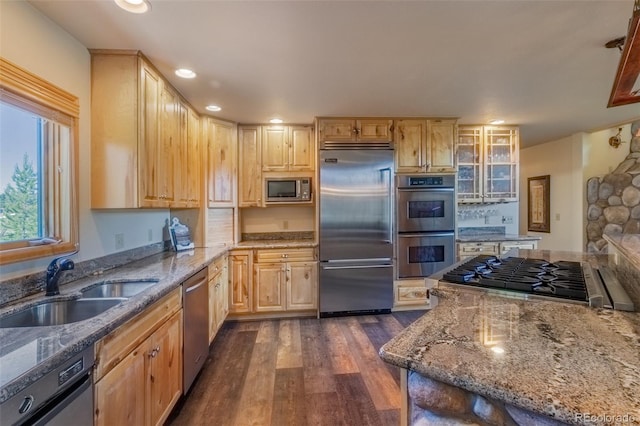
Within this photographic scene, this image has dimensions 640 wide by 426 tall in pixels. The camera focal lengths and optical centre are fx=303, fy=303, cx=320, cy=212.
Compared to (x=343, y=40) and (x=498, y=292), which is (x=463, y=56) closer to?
(x=343, y=40)

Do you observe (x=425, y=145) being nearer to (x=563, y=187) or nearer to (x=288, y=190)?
(x=288, y=190)

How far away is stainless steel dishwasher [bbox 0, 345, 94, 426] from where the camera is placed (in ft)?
Answer: 2.80

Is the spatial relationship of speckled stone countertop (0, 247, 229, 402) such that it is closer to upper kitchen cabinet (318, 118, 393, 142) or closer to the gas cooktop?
the gas cooktop

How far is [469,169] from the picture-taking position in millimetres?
4121

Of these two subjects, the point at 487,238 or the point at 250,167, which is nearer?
the point at 250,167

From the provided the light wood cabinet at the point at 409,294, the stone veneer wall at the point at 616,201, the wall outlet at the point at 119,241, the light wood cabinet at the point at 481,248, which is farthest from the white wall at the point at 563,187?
the wall outlet at the point at 119,241

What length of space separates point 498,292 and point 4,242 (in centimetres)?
234

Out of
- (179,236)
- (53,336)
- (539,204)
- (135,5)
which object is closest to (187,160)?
(179,236)

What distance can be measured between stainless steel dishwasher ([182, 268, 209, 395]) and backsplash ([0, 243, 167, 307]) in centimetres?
60

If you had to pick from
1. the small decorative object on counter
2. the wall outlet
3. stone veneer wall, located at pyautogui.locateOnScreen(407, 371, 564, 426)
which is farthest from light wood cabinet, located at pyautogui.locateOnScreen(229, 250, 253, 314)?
stone veneer wall, located at pyautogui.locateOnScreen(407, 371, 564, 426)

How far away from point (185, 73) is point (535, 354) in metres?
2.71

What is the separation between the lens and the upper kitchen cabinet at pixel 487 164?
4.11 metres

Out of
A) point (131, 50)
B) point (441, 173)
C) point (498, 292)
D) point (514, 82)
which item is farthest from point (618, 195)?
point (131, 50)

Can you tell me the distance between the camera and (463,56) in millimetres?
2188
